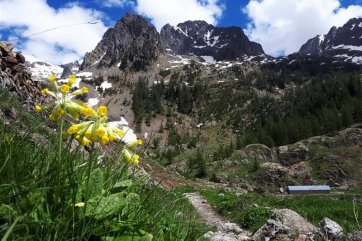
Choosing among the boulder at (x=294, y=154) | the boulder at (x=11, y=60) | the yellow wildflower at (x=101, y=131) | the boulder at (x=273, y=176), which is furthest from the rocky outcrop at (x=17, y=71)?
the boulder at (x=294, y=154)

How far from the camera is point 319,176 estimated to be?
6738cm

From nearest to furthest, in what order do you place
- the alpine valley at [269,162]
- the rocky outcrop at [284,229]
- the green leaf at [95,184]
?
1. the green leaf at [95,184]
2. the rocky outcrop at [284,229]
3. the alpine valley at [269,162]

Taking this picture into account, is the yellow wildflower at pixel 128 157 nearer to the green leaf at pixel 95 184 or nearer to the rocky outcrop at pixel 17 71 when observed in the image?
the green leaf at pixel 95 184

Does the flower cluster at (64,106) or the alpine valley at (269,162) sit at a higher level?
the flower cluster at (64,106)

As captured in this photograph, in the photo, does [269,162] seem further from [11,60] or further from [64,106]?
[64,106]

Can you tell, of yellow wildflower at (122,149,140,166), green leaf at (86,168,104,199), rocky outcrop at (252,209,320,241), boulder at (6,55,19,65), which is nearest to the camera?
green leaf at (86,168,104,199)

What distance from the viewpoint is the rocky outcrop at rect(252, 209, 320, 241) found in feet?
33.1

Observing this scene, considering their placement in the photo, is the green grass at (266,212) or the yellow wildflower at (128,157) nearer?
the yellow wildflower at (128,157)

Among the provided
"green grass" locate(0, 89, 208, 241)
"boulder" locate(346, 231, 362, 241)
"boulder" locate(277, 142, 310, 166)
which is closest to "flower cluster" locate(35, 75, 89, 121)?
"green grass" locate(0, 89, 208, 241)

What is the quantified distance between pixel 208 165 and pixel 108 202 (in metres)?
68.6

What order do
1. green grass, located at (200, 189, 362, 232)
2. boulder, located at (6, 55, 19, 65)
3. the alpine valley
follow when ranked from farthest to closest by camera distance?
boulder, located at (6, 55, 19, 65)
green grass, located at (200, 189, 362, 232)
the alpine valley

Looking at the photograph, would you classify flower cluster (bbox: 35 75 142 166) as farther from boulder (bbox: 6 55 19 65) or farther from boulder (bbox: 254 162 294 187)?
boulder (bbox: 254 162 294 187)

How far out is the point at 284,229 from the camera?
10.4 metres

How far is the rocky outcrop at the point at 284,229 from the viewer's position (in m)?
10.1
